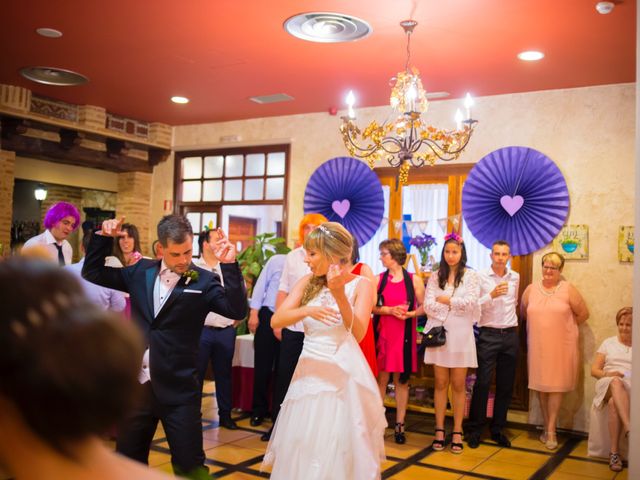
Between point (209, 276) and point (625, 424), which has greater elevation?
point (209, 276)

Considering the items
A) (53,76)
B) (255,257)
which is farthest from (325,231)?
(53,76)

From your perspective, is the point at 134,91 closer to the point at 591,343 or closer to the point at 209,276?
the point at 209,276

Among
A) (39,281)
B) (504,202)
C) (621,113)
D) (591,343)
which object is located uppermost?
(621,113)

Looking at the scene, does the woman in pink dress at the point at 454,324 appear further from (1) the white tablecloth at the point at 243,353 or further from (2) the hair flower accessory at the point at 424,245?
(1) the white tablecloth at the point at 243,353

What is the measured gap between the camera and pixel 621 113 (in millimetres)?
6012

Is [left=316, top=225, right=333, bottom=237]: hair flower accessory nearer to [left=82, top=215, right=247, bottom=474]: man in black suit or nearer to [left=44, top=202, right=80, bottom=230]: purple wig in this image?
[left=82, top=215, right=247, bottom=474]: man in black suit

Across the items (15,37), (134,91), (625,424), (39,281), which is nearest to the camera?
(39,281)

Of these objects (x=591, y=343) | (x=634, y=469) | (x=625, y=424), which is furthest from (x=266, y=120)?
(x=634, y=469)

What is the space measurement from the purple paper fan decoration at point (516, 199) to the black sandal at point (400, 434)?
6.54 ft

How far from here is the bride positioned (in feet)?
10.5

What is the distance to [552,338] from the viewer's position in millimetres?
5664

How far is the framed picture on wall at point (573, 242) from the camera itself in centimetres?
610

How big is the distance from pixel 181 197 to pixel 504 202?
14.7 ft

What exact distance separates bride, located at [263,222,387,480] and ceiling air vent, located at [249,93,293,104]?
3913mm
